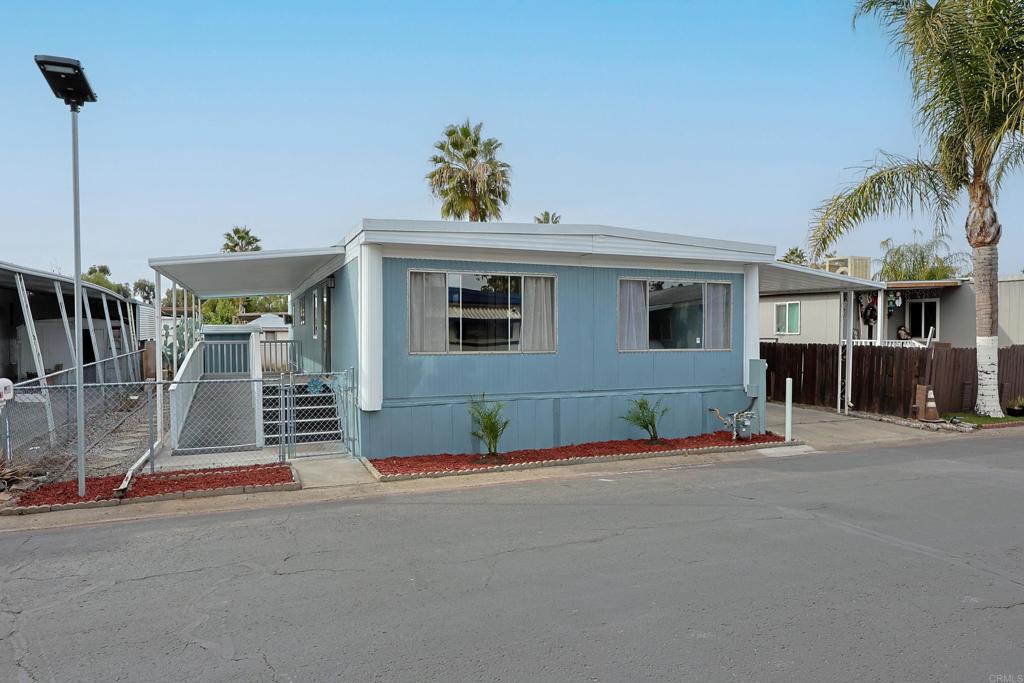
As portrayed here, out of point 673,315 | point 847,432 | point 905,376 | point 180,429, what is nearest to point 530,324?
point 673,315

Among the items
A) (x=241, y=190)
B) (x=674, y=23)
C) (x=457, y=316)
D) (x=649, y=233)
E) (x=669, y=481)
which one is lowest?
(x=669, y=481)

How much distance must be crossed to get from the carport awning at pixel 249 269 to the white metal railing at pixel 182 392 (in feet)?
4.83

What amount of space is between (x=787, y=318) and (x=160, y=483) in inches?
740

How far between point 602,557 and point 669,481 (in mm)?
3374

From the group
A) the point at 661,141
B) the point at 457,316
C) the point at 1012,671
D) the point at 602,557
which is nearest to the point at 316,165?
the point at 661,141

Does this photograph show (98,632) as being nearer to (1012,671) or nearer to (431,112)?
(1012,671)

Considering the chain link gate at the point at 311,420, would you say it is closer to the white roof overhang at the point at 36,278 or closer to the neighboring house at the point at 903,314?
the white roof overhang at the point at 36,278

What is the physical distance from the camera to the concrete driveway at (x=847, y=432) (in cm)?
1215

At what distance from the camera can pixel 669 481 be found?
8.83m

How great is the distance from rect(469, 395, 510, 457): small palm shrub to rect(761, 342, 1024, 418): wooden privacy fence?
9.60 m

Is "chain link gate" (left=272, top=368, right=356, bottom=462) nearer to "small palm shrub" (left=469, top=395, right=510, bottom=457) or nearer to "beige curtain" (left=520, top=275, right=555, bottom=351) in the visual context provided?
"small palm shrub" (left=469, top=395, right=510, bottom=457)

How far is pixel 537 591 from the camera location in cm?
495

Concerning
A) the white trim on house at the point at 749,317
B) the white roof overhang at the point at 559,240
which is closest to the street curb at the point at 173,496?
the white roof overhang at the point at 559,240

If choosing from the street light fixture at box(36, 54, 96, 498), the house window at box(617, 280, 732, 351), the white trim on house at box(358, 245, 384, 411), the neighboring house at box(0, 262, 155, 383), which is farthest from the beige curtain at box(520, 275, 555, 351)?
the neighboring house at box(0, 262, 155, 383)
